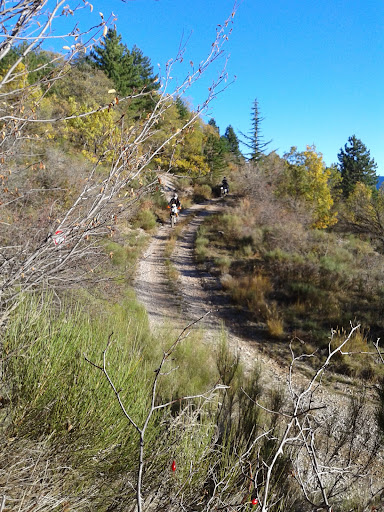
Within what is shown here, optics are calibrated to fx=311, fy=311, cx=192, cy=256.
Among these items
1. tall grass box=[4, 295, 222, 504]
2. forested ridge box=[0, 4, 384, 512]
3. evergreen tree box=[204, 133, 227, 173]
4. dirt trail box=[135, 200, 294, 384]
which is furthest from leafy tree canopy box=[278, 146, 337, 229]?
tall grass box=[4, 295, 222, 504]

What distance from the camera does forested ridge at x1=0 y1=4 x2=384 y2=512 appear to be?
1.98 metres

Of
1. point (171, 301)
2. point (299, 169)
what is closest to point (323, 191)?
point (299, 169)

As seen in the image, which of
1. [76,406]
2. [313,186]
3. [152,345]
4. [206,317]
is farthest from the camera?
[313,186]

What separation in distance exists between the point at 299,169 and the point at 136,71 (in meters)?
19.9

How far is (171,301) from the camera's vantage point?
1116 cm

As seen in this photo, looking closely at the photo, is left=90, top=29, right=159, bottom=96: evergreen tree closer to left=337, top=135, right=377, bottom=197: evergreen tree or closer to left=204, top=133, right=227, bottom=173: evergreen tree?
left=204, top=133, right=227, bottom=173: evergreen tree

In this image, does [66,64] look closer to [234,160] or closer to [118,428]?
[118,428]

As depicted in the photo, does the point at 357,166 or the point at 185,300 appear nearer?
the point at 185,300

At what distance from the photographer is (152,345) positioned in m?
5.73

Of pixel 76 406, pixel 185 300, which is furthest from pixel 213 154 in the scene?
pixel 76 406

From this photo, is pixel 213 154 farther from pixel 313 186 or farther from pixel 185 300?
pixel 185 300

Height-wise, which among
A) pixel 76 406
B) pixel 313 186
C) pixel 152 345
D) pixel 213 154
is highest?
pixel 213 154

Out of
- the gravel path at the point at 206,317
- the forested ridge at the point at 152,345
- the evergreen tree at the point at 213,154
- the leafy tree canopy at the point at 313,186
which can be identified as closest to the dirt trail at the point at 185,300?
the gravel path at the point at 206,317

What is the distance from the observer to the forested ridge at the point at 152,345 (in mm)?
1977
